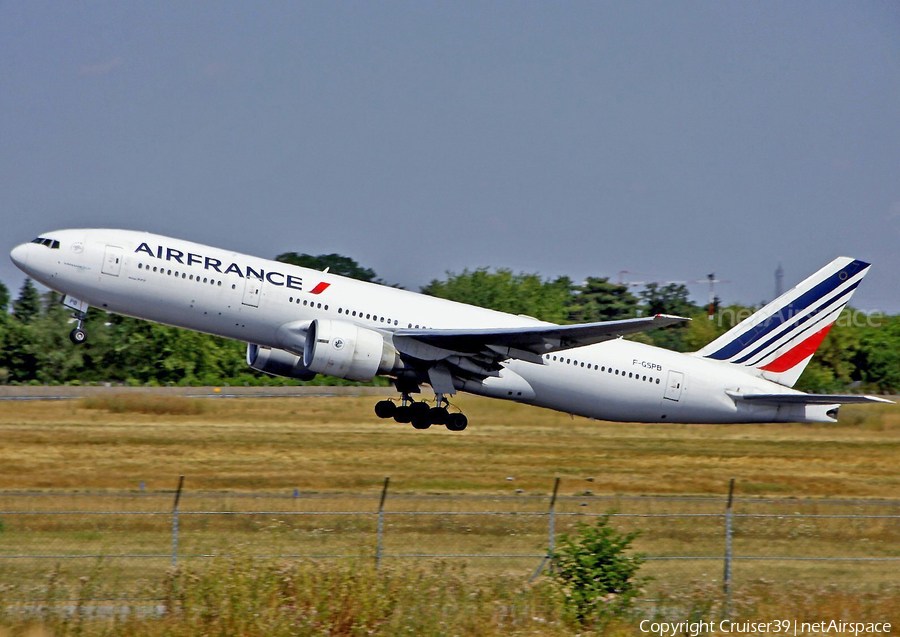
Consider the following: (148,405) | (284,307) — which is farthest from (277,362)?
(148,405)

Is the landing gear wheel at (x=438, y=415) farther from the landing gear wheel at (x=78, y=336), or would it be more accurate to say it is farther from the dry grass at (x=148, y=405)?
the dry grass at (x=148, y=405)

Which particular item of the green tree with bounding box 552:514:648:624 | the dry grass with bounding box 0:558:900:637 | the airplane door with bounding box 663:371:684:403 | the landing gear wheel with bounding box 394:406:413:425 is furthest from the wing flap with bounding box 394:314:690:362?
the dry grass with bounding box 0:558:900:637

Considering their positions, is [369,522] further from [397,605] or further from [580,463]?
[580,463]

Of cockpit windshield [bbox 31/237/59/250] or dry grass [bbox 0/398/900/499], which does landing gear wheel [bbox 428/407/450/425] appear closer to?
dry grass [bbox 0/398/900/499]

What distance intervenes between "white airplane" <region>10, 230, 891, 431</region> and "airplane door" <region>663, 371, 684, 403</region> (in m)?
0.03

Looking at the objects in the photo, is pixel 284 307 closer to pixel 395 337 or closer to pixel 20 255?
pixel 395 337

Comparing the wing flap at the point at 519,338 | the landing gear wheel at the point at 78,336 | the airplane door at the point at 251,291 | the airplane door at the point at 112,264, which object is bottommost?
A: the landing gear wheel at the point at 78,336

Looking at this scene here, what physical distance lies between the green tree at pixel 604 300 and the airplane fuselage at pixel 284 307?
Result: 81935 mm

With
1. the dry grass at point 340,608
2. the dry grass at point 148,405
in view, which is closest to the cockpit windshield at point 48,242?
the dry grass at point 340,608

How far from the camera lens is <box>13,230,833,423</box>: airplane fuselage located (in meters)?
22.9

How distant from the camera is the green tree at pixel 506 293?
3393 inches

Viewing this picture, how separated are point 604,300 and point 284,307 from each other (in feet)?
302

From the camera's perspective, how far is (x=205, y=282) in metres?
22.9

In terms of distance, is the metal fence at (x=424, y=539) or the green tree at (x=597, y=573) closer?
the green tree at (x=597, y=573)
